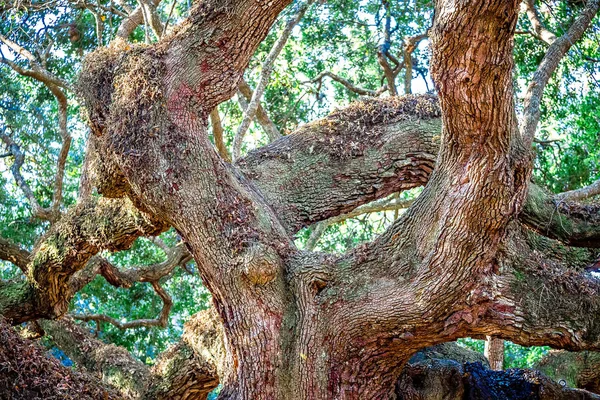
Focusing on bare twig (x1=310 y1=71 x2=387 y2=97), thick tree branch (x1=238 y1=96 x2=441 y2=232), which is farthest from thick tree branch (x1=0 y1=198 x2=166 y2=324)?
bare twig (x1=310 y1=71 x2=387 y2=97)

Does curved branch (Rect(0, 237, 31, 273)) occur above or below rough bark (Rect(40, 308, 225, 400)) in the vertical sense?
above

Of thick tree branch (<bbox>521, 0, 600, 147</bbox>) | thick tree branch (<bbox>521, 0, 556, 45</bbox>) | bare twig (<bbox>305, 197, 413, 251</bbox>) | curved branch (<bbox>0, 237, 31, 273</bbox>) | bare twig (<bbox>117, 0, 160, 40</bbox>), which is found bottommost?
bare twig (<bbox>305, 197, 413, 251</bbox>)

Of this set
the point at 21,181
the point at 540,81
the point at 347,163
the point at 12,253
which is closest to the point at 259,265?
the point at 347,163

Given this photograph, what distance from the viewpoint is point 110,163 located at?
4641 mm

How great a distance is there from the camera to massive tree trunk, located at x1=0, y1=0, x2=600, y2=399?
3.69 meters

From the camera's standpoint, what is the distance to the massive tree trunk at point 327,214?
3686 mm

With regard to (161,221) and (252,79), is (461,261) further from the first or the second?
(252,79)

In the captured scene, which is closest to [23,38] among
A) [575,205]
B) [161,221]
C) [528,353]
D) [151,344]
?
[151,344]

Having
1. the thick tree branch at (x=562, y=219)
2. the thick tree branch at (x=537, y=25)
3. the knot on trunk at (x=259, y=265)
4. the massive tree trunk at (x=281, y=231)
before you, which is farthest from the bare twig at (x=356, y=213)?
the knot on trunk at (x=259, y=265)

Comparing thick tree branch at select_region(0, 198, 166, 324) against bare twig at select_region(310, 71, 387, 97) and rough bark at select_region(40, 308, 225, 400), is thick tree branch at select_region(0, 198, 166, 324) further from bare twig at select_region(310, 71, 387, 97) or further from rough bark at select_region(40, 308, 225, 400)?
bare twig at select_region(310, 71, 387, 97)

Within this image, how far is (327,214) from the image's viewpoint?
209 inches

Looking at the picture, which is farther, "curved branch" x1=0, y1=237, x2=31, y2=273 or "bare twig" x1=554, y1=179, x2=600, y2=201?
"curved branch" x1=0, y1=237, x2=31, y2=273

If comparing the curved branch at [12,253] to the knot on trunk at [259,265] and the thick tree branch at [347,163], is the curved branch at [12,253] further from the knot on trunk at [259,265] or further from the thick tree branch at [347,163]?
the knot on trunk at [259,265]

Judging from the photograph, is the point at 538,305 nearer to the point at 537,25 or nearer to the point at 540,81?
the point at 540,81
